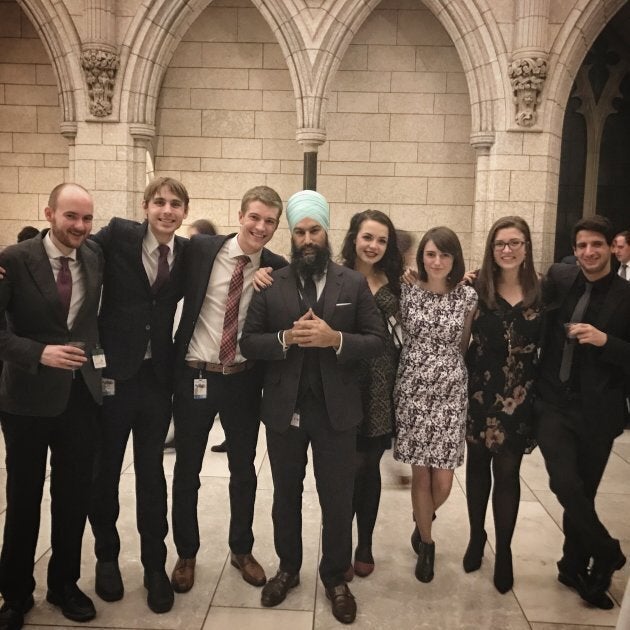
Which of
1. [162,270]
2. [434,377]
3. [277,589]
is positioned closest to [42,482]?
[162,270]

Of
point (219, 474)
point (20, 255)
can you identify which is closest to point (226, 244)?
point (20, 255)

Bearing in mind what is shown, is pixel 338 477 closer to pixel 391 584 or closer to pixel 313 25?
pixel 391 584

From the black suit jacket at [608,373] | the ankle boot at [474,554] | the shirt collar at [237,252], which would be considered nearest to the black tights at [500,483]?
the ankle boot at [474,554]

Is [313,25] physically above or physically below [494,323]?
above

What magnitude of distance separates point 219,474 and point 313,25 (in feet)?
14.9

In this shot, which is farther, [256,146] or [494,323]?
[256,146]

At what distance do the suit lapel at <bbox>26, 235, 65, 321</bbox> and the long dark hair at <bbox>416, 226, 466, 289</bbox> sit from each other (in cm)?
148

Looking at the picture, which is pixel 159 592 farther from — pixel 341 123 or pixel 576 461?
pixel 341 123

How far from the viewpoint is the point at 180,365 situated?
8.50 feet

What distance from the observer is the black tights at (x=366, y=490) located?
2.77 m

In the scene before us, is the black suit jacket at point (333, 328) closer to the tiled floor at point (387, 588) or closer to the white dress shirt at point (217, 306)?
the white dress shirt at point (217, 306)

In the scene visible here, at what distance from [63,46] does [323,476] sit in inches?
225

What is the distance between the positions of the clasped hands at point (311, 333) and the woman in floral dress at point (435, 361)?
0.55 m

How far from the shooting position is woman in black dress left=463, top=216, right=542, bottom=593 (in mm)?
2619
